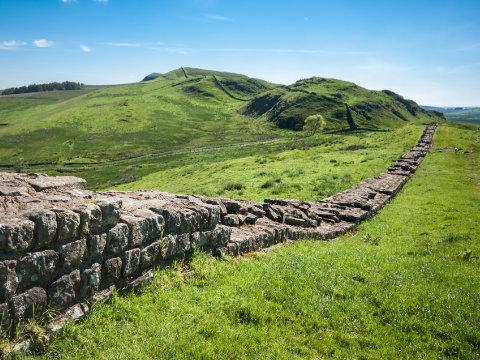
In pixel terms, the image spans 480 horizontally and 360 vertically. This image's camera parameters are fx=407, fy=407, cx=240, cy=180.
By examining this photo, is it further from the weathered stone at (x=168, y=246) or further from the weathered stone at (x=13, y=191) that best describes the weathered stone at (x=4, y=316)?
the weathered stone at (x=168, y=246)

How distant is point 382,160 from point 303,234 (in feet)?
120

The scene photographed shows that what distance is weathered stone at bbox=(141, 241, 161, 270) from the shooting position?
11.5 metres

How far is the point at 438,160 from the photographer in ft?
171

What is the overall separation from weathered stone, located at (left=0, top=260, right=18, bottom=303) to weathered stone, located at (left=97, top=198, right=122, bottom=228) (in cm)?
244

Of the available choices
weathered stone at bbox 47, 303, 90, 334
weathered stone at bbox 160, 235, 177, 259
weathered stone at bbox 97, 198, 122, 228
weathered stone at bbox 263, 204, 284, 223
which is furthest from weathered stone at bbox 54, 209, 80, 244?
weathered stone at bbox 263, 204, 284, 223

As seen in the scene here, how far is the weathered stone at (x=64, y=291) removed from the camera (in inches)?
351

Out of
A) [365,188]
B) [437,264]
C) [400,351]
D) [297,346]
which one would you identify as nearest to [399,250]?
[437,264]

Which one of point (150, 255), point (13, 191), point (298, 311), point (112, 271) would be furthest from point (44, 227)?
point (298, 311)

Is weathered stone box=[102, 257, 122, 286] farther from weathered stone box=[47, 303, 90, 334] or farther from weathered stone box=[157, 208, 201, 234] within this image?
weathered stone box=[157, 208, 201, 234]

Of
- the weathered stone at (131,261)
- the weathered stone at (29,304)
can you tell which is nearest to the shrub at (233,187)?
the weathered stone at (131,261)

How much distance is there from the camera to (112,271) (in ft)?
34.3

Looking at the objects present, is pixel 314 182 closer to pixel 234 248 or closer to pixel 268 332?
pixel 234 248

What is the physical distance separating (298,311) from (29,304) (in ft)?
22.0

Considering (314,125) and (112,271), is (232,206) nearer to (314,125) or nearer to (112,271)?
(112,271)
